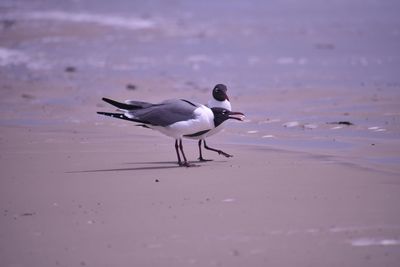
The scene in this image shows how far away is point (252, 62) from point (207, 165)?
1307 centimetres

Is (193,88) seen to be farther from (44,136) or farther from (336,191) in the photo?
(336,191)

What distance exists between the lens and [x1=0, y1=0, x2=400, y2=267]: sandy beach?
19.2ft

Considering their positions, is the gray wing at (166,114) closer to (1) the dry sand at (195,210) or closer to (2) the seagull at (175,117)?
(2) the seagull at (175,117)

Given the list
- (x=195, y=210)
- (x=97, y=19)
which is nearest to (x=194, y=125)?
(x=195, y=210)

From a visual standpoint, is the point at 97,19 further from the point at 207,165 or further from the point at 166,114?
Result: the point at 207,165

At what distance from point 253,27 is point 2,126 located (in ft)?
73.2

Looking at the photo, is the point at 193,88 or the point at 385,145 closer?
the point at 385,145

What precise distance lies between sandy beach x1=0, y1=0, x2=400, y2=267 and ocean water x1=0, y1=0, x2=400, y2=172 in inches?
2.9

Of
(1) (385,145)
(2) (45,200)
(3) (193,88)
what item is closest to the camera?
(2) (45,200)

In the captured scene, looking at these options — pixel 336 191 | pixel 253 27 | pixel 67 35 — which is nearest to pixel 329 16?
pixel 253 27

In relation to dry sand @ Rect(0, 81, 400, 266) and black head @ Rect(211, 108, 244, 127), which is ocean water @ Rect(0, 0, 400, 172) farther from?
dry sand @ Rect(0, 81, 400, 266)

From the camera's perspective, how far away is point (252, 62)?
71.9 feet

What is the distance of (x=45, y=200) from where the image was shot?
7.27 metres

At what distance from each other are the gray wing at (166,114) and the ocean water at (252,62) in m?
1.36
